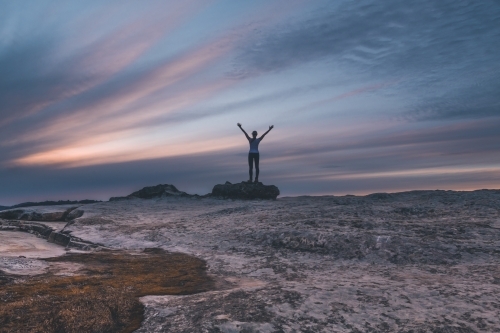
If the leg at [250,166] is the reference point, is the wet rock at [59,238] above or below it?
below

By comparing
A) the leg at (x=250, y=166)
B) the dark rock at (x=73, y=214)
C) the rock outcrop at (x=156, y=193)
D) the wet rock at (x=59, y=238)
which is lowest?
the wet rock at (x=59, y=238)

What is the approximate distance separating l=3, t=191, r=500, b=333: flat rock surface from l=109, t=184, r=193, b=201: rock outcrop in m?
6.42

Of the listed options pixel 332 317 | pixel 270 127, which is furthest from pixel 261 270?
A: pixel 270 127

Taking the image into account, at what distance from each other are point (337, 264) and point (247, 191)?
11569 millimetres

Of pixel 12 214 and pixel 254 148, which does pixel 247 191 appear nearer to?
pixel 254 148

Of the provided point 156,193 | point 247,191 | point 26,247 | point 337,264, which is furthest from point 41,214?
point 337,264

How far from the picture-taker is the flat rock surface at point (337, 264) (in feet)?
10.8

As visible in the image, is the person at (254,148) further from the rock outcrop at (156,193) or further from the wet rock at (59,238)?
the wet rock at (59,238)

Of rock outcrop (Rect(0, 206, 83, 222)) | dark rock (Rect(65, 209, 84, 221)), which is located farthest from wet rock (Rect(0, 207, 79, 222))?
dark rock (Rect(65, 209, 84, 221))

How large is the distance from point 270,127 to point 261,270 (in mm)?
12419

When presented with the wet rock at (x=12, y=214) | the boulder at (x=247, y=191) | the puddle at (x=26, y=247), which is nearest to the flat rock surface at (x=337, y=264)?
the puddle at (x=26, y=247)

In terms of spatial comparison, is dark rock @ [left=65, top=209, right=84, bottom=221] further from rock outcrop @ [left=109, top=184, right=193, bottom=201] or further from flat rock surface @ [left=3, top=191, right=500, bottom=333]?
rock outcrop @ [left=109, top=184, right=193, bottom=201]

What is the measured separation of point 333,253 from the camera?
6156mm

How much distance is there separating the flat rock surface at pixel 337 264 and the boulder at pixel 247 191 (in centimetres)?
557
